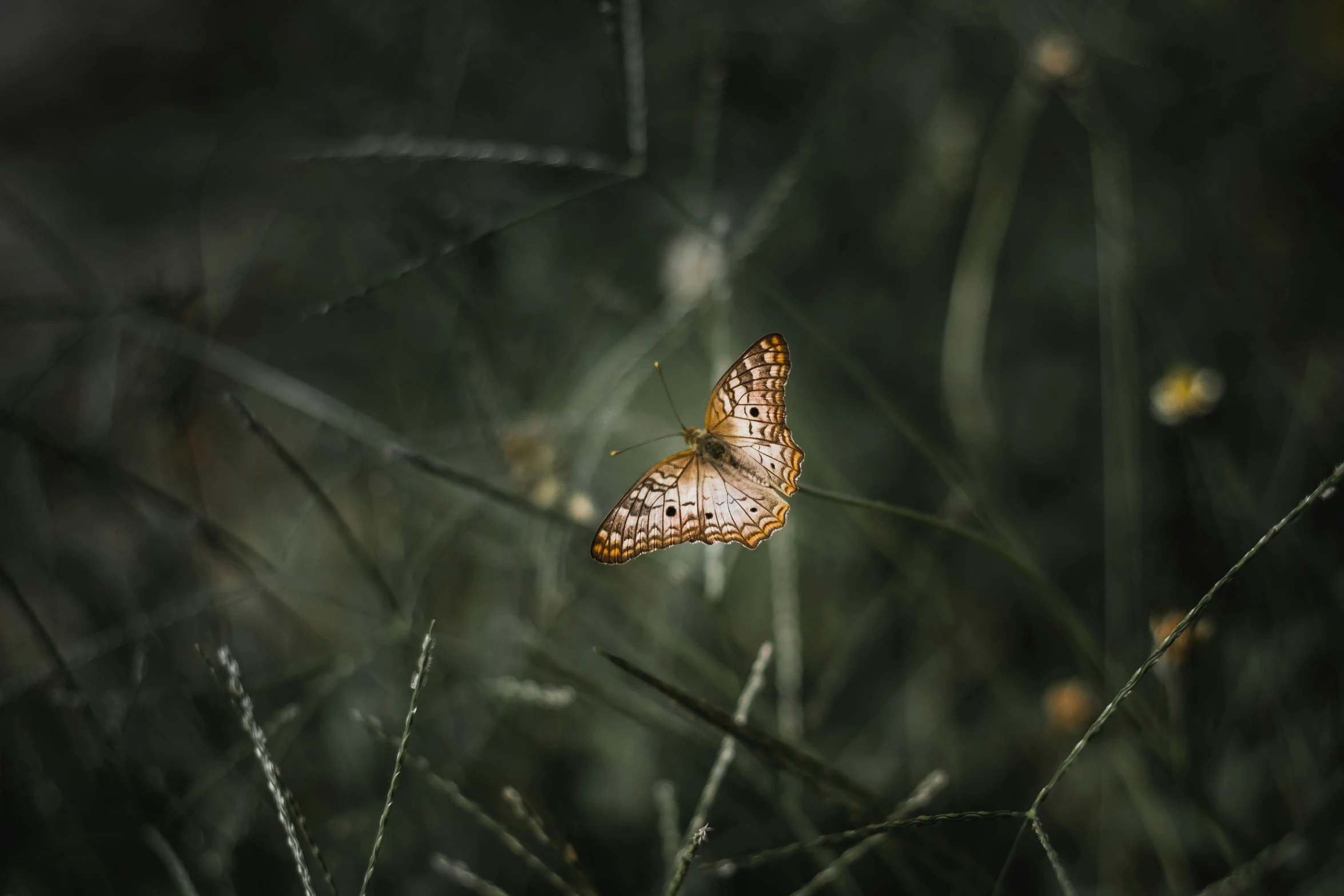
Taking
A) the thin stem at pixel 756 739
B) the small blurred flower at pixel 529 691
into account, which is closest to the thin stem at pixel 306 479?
the small blurred flower at pixel 529 691

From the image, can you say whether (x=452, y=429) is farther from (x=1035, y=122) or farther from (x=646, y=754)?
(x=1035, y=122)

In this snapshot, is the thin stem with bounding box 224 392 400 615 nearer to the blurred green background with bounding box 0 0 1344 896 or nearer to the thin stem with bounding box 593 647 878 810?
the blurred green background with bounding box 0 0 1344 896

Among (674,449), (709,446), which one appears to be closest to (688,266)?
(674,449)

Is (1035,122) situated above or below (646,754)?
above

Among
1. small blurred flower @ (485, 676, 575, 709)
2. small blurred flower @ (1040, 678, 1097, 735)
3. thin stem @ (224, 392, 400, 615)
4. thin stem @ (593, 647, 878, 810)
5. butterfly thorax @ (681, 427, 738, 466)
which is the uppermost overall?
thin stem @ (224, 392, 400, 615)

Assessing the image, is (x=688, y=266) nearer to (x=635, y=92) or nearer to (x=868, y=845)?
(x=635, y=92)

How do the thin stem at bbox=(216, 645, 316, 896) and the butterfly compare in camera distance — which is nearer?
the thin stem at bbox=(216, 645, 316, 896)

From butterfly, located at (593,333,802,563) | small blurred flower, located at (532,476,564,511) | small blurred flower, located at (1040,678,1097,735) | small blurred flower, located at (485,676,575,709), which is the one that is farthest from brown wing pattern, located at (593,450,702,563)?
small blurred flower, located at (1040,678,1097,735)

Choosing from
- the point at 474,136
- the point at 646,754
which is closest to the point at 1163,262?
the point at 646,754
